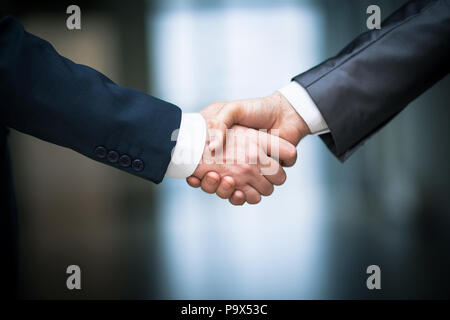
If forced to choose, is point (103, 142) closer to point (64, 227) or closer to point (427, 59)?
point (427, 59)

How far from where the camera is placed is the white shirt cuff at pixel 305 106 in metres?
1.46

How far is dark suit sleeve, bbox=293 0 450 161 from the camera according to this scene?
1389mm

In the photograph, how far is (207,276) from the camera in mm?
3391

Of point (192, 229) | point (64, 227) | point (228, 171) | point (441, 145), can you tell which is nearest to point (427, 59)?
point (228, 171)

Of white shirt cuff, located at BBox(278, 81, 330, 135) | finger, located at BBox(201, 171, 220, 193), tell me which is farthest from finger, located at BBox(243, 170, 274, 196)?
white shirt cuff, located at BBox(278, 81, 330, 135)

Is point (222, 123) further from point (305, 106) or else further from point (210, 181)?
point (305, 106)

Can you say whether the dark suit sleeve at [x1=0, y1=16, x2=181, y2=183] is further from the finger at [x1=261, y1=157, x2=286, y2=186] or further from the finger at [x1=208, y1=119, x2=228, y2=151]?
the finger at [x1=261, y1=157, x2=286, y2=186]

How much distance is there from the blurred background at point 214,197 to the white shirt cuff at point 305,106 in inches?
Answer: 96.4

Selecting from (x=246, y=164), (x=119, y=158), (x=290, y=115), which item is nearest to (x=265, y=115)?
(x=290, y=115)

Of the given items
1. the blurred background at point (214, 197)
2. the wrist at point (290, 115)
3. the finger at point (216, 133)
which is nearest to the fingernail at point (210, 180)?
the finger at point (216, 133)

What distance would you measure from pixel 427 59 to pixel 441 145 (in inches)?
122

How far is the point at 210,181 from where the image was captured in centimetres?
139

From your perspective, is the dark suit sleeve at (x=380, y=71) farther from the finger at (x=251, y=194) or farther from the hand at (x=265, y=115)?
the finger at (x=251, y=194)

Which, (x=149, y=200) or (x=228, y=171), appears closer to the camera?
(x=228, y=171)
